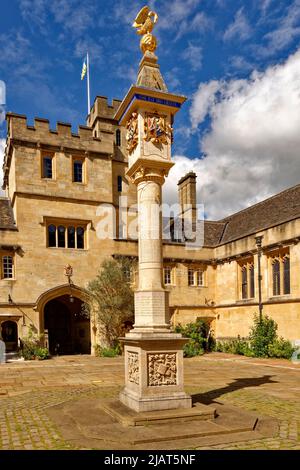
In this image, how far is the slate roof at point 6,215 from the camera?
22.9 meters

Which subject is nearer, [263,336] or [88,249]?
[263,336]

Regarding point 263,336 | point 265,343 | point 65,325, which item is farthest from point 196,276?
point 65,325

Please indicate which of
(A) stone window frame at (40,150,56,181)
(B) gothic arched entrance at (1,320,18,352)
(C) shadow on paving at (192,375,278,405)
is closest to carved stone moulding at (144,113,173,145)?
(C) shadow on paving at (192,375,278,405)

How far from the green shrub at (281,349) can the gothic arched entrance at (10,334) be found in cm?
1365

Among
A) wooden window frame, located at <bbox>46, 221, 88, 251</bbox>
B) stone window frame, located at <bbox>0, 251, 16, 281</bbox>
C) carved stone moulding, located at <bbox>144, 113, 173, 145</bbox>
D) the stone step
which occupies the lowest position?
the stone step

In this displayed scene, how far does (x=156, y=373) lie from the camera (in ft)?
26.3

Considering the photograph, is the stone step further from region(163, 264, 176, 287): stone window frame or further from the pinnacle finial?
region(163, 264, 176, 287): stone window frame

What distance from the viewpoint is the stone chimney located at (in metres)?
30.2

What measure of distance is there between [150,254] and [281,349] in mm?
14529

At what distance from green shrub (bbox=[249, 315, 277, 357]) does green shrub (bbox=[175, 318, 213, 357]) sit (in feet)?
10.9

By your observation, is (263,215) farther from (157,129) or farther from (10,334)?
(157,129)

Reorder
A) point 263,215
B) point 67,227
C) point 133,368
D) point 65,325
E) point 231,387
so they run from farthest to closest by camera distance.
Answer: point 65,325
point 263,215
point 67,227
point 231,387
point 133,368

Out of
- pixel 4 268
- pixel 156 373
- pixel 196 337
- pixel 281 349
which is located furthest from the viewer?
pixel 196 337
